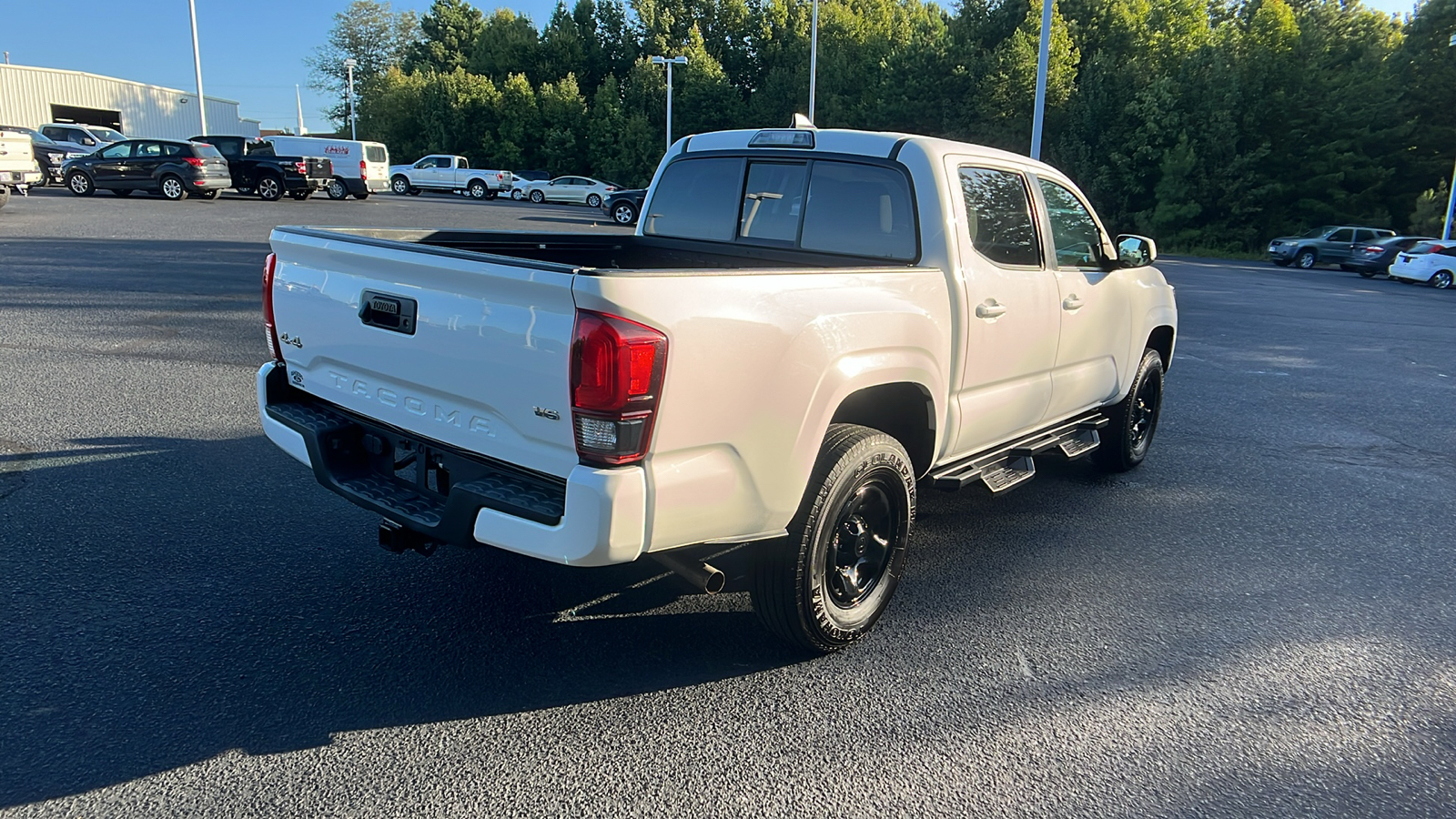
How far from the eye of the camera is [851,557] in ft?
12.1

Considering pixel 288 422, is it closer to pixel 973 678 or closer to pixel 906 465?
pixel 906 465

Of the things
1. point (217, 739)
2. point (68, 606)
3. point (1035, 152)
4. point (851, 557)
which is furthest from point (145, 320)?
point (1035, 152)

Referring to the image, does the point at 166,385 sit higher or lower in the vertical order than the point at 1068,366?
lower

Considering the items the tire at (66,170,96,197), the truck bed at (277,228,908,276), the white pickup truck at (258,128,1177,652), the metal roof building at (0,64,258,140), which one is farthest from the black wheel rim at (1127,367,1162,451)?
the metal roof building at (0,64,258,140)

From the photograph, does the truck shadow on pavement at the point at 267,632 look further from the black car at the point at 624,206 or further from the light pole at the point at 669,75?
the light pole at the point at 669,75

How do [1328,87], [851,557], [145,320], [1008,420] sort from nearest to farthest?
[851,557] → [1008,420] → [145,320] → [1328,87]

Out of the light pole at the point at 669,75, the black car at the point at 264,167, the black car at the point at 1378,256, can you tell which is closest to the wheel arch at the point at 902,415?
the black car at the point at 264,167

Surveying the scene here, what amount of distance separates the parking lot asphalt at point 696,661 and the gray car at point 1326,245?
3025 cm

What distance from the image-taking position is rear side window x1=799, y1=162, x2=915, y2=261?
414cm

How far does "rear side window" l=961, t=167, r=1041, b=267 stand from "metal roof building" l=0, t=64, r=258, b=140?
5781 cm

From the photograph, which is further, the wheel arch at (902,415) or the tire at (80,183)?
the tire at (80,183)

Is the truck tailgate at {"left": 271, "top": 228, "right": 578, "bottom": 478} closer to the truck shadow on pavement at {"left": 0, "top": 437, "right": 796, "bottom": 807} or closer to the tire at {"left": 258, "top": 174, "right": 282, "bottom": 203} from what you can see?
the truck shadow on pavement at {"left": 0, "top": 437, "right": 796, "bottom": 807}

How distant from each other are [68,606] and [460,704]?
5.77 feet

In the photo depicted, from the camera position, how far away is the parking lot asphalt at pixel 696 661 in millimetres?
2783
